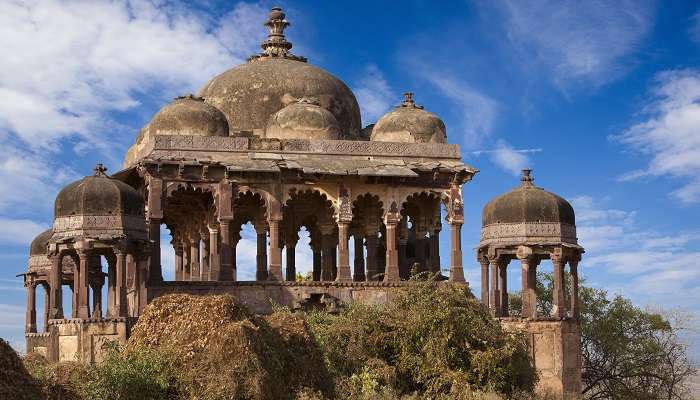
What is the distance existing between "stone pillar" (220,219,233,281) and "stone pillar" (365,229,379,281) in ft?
13.0

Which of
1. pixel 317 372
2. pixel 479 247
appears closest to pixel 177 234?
pixel 479 247

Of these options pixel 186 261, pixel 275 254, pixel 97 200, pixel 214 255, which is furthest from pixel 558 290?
pixel 186 261

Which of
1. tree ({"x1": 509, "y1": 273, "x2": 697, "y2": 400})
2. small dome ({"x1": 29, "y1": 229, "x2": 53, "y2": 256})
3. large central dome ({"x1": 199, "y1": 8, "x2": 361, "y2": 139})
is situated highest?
large central dome ({"x1": 199, "y1": 8, "x2": 361, "y2": 139})

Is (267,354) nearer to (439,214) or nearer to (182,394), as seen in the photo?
(182,394)

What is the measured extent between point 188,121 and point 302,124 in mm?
2727

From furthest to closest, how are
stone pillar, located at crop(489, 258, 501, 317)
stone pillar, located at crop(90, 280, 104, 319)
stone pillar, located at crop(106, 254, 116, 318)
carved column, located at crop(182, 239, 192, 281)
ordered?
stone pillar, located at crop(90, 280, 104, 319)
carved column, located at crop(182, 239, 192, 281)
stone pillar, located at crop(489, 258, 501, 317)
stone pillar, located at crop(106, 254, 116, 318)

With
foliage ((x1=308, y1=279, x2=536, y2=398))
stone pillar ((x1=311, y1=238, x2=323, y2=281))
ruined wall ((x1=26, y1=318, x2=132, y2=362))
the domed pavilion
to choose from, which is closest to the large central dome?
the domed pavilion

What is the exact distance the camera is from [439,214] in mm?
30438

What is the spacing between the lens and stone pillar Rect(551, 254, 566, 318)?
26062mm

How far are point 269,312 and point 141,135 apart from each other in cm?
632

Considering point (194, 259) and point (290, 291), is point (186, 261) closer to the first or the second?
point (194, 259)

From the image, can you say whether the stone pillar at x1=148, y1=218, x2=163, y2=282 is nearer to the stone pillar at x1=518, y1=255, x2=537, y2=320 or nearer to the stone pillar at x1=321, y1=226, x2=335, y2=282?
the stone pillar at x1=321, y1=226, x2=335, y2=282

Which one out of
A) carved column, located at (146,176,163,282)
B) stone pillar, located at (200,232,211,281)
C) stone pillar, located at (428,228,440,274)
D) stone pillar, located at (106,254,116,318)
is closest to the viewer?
stone pillar, located at (106,254,116,318)

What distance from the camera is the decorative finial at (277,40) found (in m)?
32.2
